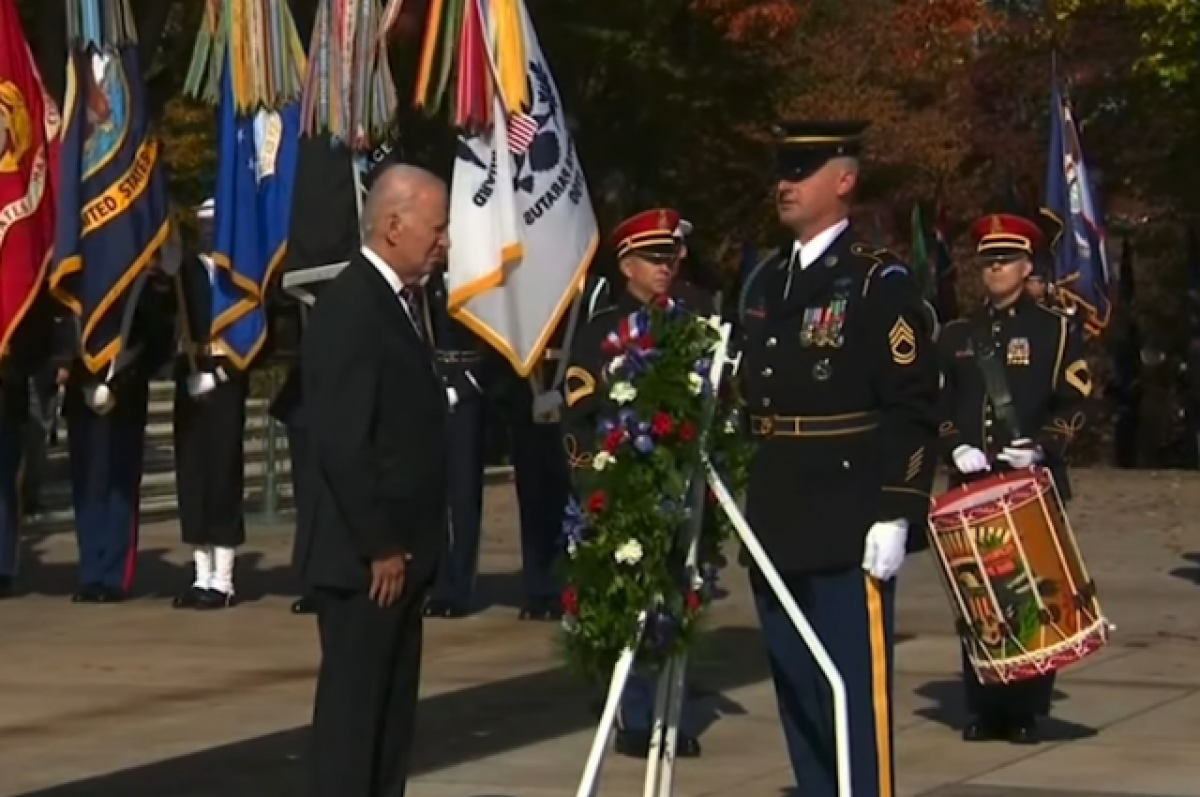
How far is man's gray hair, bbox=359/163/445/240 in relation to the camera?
295 inches

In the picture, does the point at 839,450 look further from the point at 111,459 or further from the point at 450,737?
the point at 111,459

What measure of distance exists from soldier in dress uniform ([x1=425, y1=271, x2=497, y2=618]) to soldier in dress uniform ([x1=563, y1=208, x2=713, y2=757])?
153 inches

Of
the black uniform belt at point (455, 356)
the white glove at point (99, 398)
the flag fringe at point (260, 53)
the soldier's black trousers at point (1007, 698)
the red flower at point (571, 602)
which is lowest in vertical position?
the soldier's black trousers at point (1007, 698)

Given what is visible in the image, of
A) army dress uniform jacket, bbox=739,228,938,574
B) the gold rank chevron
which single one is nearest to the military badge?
army dress uniform jacket, bbox=739,228,938,574

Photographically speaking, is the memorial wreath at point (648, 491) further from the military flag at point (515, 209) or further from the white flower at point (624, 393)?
the military flag at point (515, 209)

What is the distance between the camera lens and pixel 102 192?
13664 mm

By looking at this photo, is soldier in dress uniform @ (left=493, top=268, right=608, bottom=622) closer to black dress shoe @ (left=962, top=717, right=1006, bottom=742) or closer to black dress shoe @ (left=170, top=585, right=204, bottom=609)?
black dress shoe @ (left=170, top=585, right=204, bottom=609)

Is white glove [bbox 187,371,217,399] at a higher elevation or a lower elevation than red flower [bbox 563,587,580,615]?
higher

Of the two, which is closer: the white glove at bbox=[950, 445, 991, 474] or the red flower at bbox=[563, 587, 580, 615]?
the red flower at bbox=[563, 587, 580, 615]

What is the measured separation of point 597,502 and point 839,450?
72 centimetres

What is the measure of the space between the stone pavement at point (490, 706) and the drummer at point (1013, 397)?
6.8 inches

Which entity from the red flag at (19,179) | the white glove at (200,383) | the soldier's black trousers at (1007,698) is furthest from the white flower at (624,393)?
the white glove at (200,383)

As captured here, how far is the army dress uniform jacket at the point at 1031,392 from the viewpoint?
1071 cm

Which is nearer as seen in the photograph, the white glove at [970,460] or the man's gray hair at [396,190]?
the man's gray hair at [396,190]
